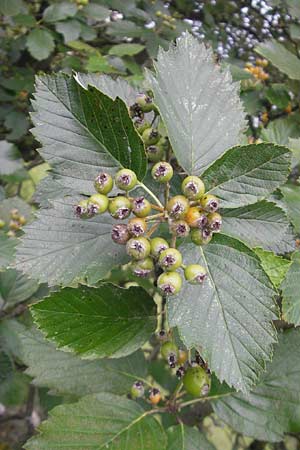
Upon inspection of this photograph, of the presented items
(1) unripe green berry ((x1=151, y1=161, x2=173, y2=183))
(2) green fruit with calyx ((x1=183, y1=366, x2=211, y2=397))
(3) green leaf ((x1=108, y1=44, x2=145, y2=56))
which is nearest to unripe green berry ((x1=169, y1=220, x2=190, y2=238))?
(1) unripe green berry ((x1=151, y1=161, x2=173, y2=183))

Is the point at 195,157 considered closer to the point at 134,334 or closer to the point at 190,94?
the point at 190,94

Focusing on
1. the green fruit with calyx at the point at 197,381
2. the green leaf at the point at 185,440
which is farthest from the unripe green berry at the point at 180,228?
the green leaf at the point at 185,440

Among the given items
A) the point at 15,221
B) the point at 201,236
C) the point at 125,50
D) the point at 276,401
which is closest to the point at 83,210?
the point at 201,236

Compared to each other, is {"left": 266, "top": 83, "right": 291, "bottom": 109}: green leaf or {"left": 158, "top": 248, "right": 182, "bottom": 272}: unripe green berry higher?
{"left": 158, "top": 248, "right": 182, "bottom": 272}: unripe green berry

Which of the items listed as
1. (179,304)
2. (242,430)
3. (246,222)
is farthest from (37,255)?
(242,430)

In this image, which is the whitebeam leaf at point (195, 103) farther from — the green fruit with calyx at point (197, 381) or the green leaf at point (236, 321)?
the green fruit with calyx at point (197, 381)

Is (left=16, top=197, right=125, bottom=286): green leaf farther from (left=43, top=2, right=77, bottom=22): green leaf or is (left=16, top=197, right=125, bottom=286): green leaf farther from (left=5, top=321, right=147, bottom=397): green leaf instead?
(left=43, top=2, right=77, bottom=22): green leaf
